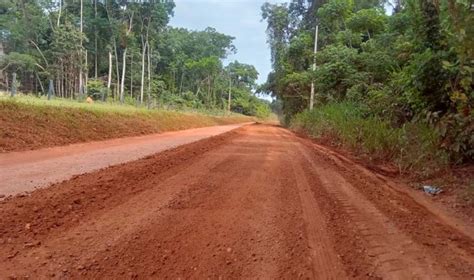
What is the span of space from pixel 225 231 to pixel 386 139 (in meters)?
6.44

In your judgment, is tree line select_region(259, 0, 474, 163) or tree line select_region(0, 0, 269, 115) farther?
tree line select_region(0, 0, 269, 115)

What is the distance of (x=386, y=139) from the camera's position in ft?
28.2

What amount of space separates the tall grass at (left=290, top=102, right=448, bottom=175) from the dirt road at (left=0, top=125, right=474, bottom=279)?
1.73 m

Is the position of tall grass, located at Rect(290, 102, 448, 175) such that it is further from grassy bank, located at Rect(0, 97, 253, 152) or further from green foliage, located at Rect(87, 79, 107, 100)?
green foliage, located at Rect(87, 79, 107, 100)

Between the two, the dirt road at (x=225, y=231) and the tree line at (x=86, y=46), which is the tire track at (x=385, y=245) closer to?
the dirt road at (x=225, y=231)

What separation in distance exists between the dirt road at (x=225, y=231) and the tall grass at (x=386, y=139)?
1.73 meters

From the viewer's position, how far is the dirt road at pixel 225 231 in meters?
2.56

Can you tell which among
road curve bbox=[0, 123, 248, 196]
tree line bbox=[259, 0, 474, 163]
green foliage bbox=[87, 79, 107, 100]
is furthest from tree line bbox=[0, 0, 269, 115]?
road curve bbox=[0, 123, 248, 196]

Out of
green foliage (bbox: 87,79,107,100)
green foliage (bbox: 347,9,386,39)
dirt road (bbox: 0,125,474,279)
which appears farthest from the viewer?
green foliage (bbox: 87,79,107,100)

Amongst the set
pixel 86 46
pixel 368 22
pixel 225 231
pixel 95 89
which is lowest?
pixel 225 231

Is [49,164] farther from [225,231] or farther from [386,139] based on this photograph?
[386,139]

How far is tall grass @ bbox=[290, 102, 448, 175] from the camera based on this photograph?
6.62 metres

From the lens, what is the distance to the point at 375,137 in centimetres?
918

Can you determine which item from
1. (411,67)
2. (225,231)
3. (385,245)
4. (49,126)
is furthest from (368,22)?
(225,231)
